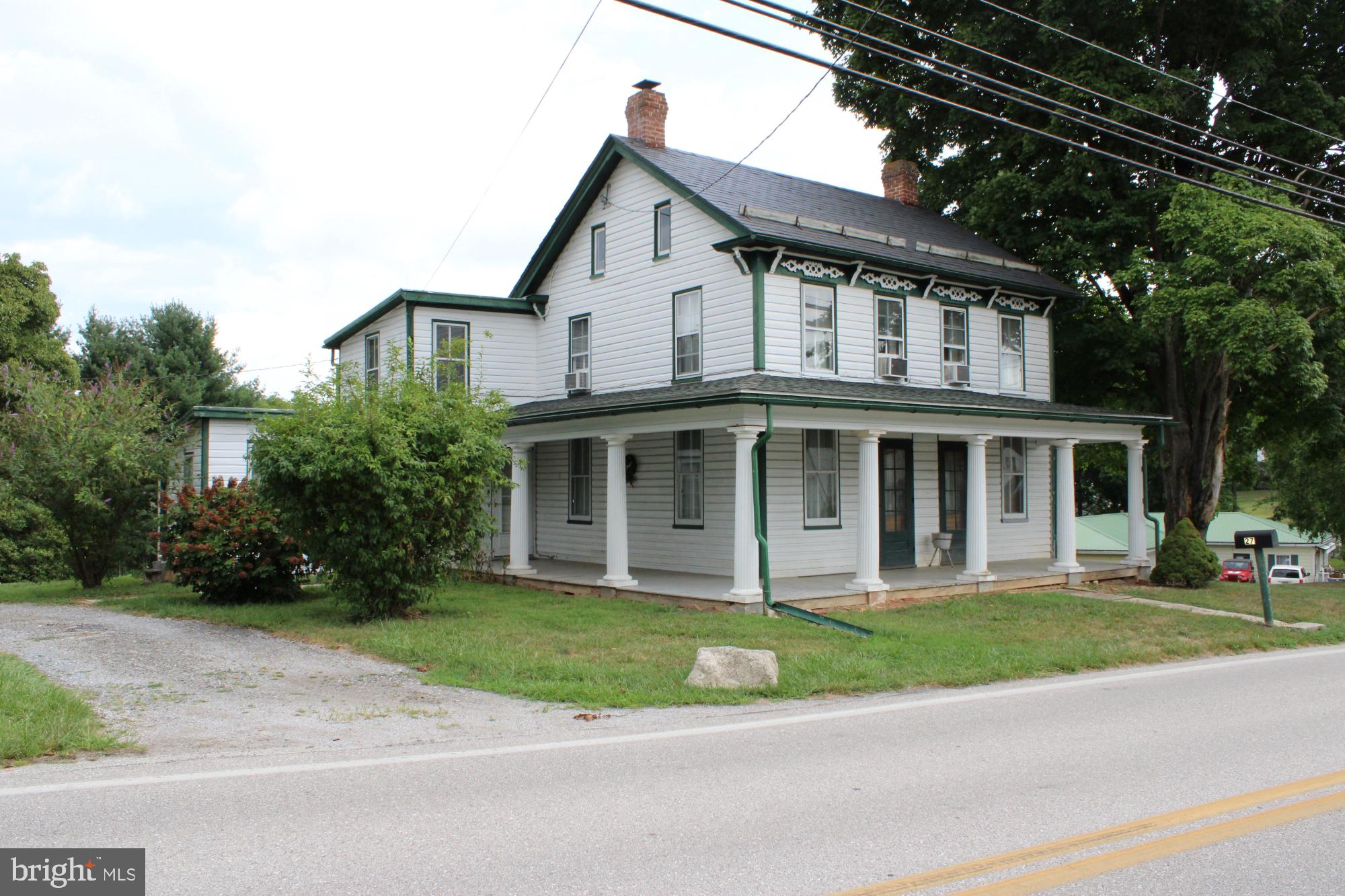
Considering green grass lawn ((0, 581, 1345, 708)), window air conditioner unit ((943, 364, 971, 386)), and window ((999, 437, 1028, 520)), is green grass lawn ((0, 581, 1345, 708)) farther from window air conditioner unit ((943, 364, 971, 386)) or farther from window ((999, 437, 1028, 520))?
window ((999, 437, 1028, 520))

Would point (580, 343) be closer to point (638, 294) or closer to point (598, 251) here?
point (598, 251)

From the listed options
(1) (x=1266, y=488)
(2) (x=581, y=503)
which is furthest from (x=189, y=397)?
(1) (x=1266, y=488)

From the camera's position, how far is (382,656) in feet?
36.7

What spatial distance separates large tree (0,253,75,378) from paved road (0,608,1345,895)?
3087cm

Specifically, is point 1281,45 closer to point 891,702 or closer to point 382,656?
point 891,702

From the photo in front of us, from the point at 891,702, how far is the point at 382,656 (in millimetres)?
5578

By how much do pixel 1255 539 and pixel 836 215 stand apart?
9.80m

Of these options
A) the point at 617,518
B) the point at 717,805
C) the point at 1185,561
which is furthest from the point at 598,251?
the point at 717,805

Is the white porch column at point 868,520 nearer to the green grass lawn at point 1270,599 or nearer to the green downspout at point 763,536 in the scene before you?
the green downspout at point 763,536

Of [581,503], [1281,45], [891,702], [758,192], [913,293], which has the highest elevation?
[1281,45]

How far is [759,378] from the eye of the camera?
16328 millimetres

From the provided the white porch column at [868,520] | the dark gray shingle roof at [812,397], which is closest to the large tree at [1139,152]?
the dark gray shingle roof at [812,397]

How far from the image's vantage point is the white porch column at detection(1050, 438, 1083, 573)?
18953 mm

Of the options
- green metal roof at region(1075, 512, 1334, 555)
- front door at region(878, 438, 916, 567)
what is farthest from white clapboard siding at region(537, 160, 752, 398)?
green metal roof at region(1075, 512, 1334, 555)
